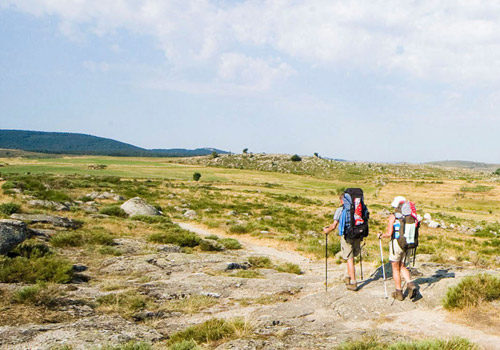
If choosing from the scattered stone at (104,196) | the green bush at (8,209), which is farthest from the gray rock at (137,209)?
the scattered stone at (104,196)

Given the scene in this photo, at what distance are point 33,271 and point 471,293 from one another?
36.2ft

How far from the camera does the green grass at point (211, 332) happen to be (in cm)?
590

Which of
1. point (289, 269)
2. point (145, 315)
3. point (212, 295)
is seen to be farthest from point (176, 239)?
point (145, 315)

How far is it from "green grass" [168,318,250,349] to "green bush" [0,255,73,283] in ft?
16.3

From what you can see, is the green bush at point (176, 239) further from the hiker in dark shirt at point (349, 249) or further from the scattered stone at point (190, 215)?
the scattered stone at point (190, 215)

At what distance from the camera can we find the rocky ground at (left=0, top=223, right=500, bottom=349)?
5.69m

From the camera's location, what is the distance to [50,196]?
3080cm

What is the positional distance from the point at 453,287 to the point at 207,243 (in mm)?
12238

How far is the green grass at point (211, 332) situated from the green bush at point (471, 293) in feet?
14.1

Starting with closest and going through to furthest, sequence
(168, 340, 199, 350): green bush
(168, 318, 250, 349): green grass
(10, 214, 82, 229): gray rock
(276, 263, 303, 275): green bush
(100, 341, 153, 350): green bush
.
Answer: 1. (100, 341, 153, 350): green bush
2. (168, 340, 199, 350): green bush
3. (168, 318, 250, 349): green grass
4. (276, 263, 303, 275): green bush
5. (10, 214, 82, 229): gray rock

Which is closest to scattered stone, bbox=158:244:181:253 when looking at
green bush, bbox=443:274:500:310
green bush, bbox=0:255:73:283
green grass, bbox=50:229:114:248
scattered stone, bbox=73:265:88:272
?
green grass, bbox=50:229:114:248

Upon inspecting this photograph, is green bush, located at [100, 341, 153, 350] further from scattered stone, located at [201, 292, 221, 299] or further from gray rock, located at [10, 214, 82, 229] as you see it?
gray rock, located at [10, 214, 82, 229]

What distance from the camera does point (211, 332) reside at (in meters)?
6.01

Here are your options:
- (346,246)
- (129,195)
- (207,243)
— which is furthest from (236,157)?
(346,246)
